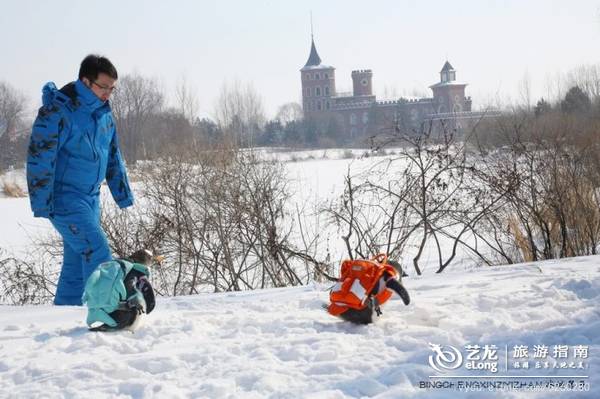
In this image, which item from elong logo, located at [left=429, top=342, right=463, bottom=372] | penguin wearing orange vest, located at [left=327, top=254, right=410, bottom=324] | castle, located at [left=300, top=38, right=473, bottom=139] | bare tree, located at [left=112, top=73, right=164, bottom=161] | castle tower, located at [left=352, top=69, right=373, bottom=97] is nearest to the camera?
elong logo, located at [left=429, top=342, right=463, bottom=372]

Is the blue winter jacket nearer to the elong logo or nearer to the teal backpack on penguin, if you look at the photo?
the teal backpack on penguin

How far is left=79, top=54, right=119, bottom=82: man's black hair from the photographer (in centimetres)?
471

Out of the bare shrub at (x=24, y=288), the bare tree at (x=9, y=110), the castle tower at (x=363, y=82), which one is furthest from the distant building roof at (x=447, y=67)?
the bare shrub at (x=24, y=288)

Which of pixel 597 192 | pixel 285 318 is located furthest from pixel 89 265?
pixel 597 192

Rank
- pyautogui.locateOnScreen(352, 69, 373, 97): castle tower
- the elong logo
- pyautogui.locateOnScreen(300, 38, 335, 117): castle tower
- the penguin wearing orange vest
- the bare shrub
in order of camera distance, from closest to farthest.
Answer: the elong logo → the penguin wearing orange vest → the bare shrub → pyautogui.locateOnScreen(352, 69, 373, 97): castle tower → pyautogui.locateOnScreen(300, 38, 335, 117): castle tower

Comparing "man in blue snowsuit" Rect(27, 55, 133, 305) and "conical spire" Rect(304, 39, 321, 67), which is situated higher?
"conical spire" Rect(304, 39, 321, 67)

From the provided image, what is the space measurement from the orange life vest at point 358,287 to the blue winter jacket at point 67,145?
1907 mm

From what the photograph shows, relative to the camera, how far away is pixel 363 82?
10712cm

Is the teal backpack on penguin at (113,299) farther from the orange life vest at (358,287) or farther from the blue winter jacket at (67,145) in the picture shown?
the orange life vest at (358,287)

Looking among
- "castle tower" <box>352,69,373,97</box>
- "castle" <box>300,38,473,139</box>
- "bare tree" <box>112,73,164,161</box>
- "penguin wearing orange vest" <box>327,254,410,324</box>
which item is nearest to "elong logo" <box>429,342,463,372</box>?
"penguin wearing orange vest" <box>327,254,410,324</box>

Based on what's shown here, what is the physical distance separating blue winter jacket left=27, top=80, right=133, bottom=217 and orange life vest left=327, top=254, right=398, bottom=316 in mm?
1907

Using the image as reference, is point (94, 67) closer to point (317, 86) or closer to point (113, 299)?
point (113, 299)

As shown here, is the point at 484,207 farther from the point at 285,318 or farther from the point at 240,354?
the point at 240,354

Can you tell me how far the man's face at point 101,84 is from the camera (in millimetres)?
4727
